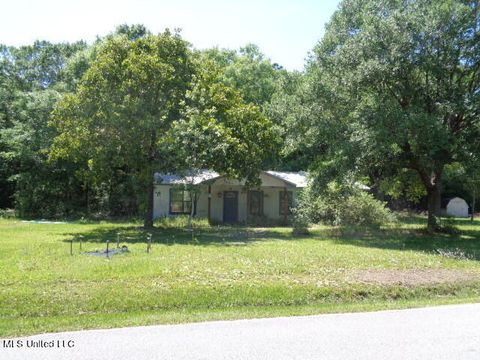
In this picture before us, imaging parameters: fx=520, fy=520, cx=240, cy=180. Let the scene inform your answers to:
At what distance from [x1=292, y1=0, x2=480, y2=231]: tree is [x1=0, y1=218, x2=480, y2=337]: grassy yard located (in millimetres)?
4300

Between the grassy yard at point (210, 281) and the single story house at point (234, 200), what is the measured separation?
1075cm

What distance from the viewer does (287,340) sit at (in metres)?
6.82

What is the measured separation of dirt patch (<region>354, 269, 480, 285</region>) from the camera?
39.5 ft

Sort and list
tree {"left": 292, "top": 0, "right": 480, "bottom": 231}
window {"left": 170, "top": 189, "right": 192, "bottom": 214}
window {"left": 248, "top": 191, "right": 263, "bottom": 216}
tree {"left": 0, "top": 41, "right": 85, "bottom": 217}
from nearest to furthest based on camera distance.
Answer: tree {"left": 292, "top": 0, "right": 480, "bottom": 231} < window {"left": 170, "top": 189, "right": 192, "bottom": 214} < window {"left": 248, "top": 191, "right": 263, "bottom": 216} < tree {"left": 0, "top": 41, "right": 85, "bottom": 217}

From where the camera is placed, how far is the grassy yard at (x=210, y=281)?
29.5ft

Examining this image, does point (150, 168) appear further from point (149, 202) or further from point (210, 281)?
point (210, 281)

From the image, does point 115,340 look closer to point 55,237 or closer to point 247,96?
point 55,237

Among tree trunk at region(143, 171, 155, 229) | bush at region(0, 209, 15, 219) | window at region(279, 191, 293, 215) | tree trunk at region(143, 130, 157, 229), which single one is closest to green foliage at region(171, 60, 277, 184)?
tree trunk at region(143, 130, 157, 229)

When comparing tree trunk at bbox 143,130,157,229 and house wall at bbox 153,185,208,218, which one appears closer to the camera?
tree trunk at bbox 143,130,157,229

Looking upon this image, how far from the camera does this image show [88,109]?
69.3 ft

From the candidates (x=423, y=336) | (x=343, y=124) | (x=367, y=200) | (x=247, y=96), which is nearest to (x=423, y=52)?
(x=343, y=124)

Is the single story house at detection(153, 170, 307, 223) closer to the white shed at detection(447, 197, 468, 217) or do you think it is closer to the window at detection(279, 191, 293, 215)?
the window at detection(279, 191, 293, 215)

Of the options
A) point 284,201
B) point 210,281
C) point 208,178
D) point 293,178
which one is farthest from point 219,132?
point 293,178

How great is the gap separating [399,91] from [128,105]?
11.3 m
